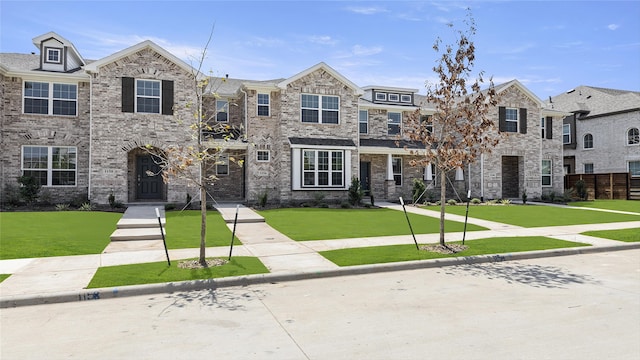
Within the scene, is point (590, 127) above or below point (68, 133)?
above

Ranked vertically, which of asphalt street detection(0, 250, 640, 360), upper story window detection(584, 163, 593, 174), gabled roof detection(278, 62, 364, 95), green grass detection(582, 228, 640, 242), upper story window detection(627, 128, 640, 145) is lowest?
asphalt street detection(0, 250, 640, 360)

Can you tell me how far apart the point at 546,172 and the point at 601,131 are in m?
8.11

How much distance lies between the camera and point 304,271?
27.5ft

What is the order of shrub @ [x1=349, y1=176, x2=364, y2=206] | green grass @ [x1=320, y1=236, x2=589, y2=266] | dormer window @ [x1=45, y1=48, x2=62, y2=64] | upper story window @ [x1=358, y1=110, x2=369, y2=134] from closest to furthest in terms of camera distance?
green grass @ [x1=320, y1=236, x2=589, y2=266]
dormer window @ [x1=45, y1=48, x2=62, y2=64]
shrub @ [x1=349, y1=176, x2=364, y2=206]
upper story window @ [x1=358, y1=110, x2=369, y2=134]

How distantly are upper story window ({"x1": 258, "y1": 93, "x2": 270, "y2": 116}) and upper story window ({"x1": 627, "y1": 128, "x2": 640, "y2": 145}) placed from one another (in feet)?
89.4

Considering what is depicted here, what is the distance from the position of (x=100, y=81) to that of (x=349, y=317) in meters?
19.3

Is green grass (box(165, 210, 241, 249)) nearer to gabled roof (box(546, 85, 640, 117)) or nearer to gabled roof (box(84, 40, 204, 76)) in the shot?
gabled roof (box(84, 40, 204, 76))

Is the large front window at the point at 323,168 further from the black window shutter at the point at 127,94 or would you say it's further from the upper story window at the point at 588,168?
the upper story window at the point at 588,168

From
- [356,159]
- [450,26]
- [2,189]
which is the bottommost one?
[2,189]

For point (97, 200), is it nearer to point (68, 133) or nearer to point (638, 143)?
point (68, 133)

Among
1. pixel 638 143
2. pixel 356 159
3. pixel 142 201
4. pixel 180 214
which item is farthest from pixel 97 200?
pixel 638 143

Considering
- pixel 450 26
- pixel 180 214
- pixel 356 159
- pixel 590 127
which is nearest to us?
pixel 450 26

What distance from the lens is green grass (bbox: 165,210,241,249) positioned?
1170 cm

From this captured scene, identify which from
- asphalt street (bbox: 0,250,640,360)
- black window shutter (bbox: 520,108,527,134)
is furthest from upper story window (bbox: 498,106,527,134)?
asphalt street (bbox: 0,250,640,360)
